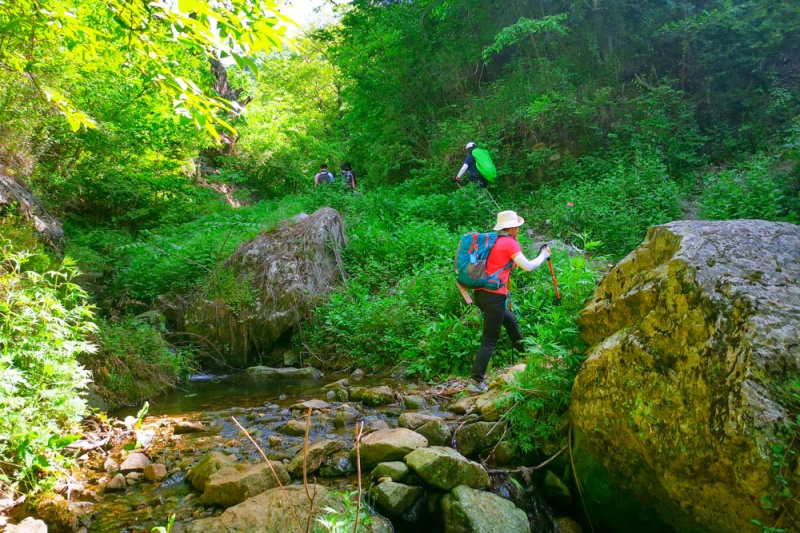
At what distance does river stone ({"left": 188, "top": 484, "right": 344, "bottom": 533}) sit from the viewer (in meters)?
3.29

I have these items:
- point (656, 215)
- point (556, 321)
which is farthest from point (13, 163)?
point (656, 215)

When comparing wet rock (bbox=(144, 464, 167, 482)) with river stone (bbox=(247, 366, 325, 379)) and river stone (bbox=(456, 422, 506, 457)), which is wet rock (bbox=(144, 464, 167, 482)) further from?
river stone (bbox=(247, 366, 325, 379))

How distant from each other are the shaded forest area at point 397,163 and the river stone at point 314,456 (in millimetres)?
1715

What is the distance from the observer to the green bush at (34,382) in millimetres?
3763

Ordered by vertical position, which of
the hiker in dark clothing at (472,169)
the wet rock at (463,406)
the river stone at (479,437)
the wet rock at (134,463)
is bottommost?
the wet rock at (463,406)

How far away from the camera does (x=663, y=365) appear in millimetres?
3238

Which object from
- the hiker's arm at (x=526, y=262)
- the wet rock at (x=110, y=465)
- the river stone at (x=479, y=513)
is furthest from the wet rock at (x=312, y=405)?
the hiker's arm at (x=526, y=262)

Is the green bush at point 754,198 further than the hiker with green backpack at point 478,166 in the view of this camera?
No

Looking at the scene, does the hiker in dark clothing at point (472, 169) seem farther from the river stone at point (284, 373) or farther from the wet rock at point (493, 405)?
the wet rock at point (493, 405)

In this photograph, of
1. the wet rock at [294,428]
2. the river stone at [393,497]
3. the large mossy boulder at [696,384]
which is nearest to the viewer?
the large mossy boulder at [696,384]

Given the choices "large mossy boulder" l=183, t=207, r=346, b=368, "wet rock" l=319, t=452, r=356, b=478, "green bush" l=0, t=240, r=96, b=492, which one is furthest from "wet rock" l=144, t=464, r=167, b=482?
"large mossy boulder" l=183, t=207, r=346, b=368

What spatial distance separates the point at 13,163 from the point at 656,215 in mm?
13930

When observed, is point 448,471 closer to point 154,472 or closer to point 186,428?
point 154,472

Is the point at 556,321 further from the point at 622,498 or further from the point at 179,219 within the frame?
the point at 179,219
